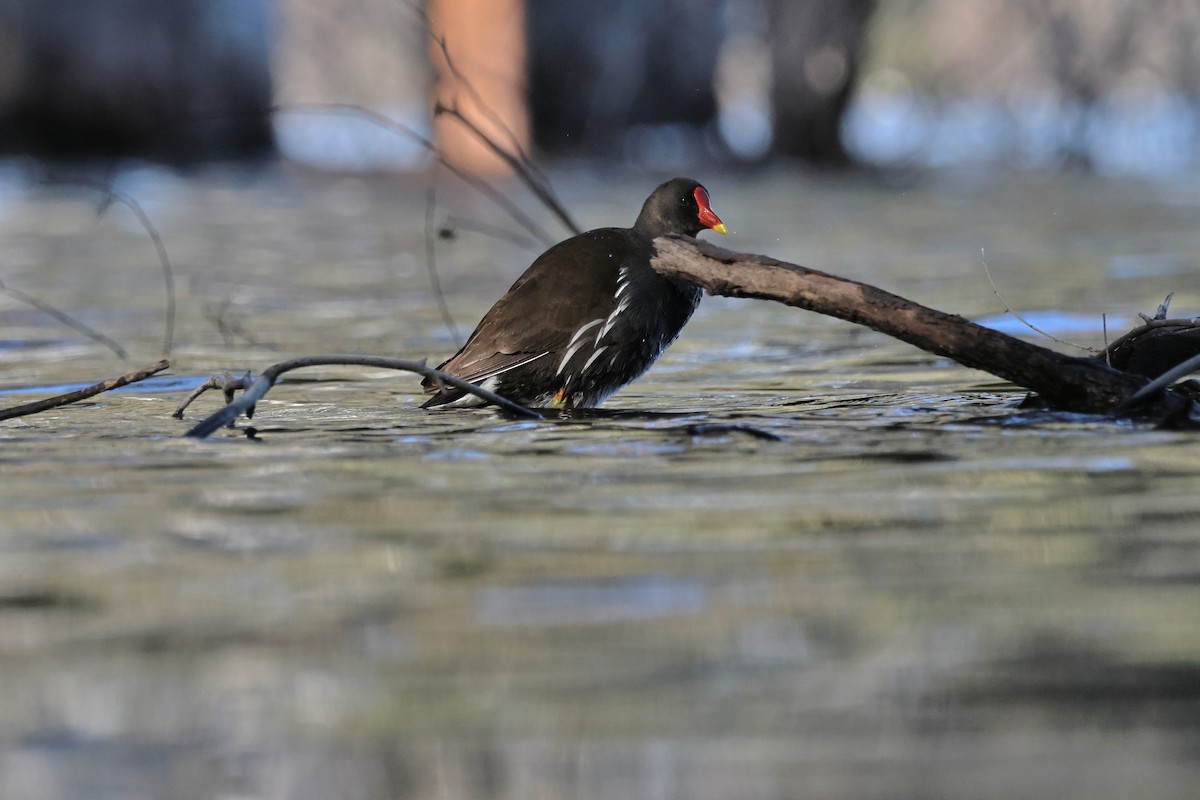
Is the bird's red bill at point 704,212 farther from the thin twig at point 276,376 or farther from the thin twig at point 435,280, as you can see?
the thin twig at point 276,376

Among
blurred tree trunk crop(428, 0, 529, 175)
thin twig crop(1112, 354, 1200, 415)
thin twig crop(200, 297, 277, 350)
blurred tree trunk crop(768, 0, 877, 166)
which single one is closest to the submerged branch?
A: thin twig crop(1112, 354, 1200, 415)

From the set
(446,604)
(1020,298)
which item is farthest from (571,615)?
(1020,298)

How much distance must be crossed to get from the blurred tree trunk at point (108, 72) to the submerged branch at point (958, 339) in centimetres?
1490

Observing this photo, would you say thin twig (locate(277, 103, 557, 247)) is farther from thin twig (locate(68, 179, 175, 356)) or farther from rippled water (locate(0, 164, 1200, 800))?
rippled water (locate(0, 164, 1200, 800))

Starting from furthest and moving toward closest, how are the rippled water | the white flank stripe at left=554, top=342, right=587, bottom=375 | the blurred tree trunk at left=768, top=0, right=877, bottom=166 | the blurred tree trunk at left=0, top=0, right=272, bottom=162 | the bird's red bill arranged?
the blurred tree trunk at left=0, top=0, right=272, bottom=162
the blurred tree trunk at left=768, top=0, right=877, bottom=166
the bird's red bill
the white flank stripe at left=554, top=342, right=587, bottom=375
the rippled water

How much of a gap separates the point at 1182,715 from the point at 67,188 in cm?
1684

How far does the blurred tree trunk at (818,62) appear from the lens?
684 inches

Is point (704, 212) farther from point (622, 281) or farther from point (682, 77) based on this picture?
point (682, 77)

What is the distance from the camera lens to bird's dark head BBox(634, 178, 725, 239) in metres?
4.78

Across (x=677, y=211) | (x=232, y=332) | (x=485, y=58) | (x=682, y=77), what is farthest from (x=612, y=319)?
(x=682, y=77)

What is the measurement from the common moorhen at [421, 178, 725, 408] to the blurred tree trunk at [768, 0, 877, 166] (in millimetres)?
13294

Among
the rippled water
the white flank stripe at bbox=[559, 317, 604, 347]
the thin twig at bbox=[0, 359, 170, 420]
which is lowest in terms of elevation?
the rippled water

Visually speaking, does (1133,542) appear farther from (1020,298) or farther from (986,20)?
(986,20)

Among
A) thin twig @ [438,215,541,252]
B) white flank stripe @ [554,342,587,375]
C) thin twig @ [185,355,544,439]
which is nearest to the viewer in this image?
thin twig @ [185,355,544,439]
